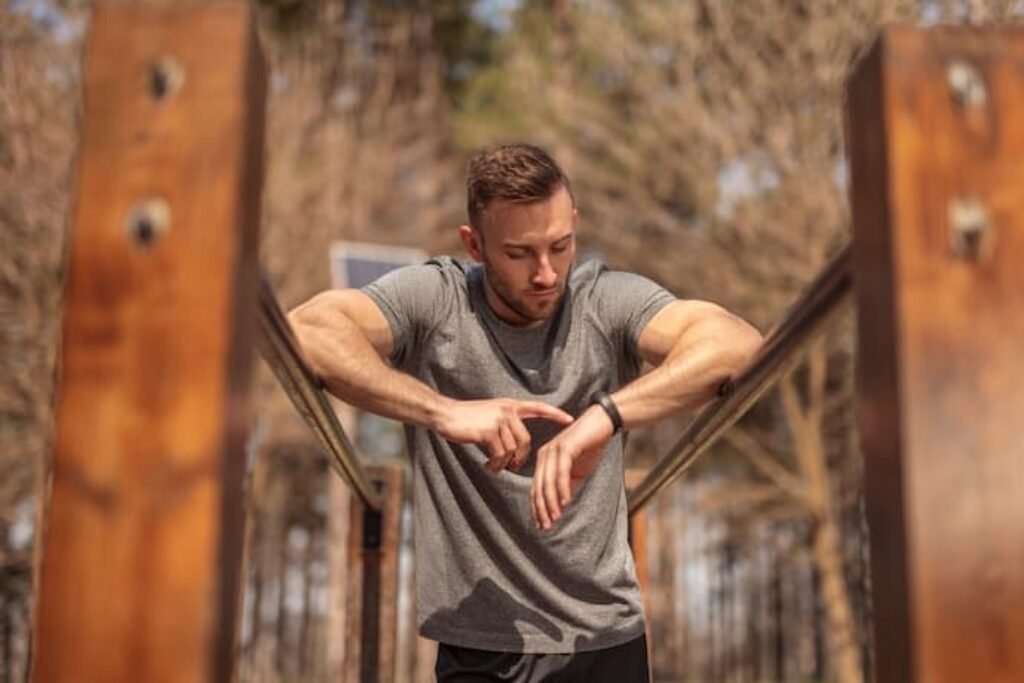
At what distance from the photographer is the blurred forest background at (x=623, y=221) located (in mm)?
8711

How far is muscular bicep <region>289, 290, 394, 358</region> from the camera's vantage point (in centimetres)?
200

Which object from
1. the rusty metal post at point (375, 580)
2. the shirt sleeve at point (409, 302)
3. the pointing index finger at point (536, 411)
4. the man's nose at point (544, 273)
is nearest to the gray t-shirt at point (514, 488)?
the shirt sleeve at point (409, 302)

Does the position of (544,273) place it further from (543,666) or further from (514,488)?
(543,666)

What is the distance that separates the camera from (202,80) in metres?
1.05

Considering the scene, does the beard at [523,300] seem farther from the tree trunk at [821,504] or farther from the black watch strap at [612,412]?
the tree trunk at [821,504]

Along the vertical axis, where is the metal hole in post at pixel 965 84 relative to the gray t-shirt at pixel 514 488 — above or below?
above

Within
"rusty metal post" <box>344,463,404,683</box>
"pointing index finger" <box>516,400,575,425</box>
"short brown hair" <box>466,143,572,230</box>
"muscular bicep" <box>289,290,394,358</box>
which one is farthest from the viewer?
"rusty metal post" <box>344,463,404,683</box>

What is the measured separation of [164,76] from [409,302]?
1267mm


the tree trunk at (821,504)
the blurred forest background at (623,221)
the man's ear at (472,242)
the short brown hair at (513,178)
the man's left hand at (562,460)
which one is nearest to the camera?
the man's left hand at (562,460)

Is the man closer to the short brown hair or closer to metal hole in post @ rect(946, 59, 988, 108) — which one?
the short brown hair

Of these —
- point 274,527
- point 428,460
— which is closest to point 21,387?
point 274,527

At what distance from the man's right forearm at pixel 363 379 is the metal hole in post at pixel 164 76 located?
851 mm

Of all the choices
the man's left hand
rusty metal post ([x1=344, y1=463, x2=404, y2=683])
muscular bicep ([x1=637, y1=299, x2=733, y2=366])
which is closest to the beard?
muscular bicep ([x1=637, y1=299, x2=733, y2=366])

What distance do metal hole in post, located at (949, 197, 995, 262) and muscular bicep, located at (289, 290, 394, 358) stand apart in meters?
1.17
